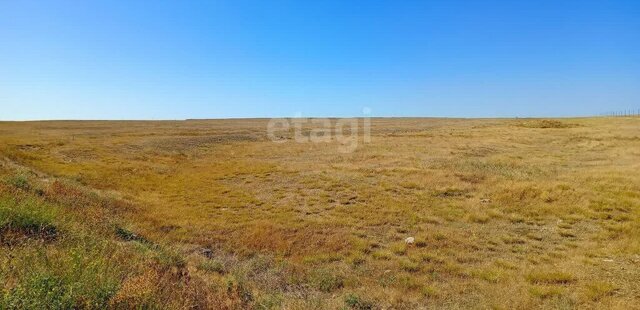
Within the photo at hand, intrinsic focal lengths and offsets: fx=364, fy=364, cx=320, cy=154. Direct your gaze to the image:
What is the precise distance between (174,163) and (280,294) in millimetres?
29857

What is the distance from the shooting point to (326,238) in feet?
42.0

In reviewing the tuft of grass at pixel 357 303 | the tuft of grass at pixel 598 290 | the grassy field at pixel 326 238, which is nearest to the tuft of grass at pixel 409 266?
the grassy field at pixel 326 238

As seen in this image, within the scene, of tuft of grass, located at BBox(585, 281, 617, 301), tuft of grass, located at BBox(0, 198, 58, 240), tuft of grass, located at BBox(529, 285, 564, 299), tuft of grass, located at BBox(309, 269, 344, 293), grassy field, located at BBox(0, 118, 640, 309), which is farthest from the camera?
tuft of grass, located at BBox(309, 269, 344, 293)

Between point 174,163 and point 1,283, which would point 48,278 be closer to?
point 1,283

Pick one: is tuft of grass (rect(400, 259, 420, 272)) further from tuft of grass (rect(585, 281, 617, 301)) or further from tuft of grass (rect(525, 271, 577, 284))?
tuft of grass (rect(585, 281, 617, 301))

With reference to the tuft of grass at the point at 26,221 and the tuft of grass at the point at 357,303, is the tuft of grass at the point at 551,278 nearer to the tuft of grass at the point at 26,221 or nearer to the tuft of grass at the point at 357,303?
the tuft of grass at the point at 357,303

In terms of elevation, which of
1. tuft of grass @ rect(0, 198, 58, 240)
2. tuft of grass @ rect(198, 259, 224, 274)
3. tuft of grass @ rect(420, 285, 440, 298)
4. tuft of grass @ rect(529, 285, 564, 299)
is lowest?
tuft of grass @ rect(420, 285, 440, 298)

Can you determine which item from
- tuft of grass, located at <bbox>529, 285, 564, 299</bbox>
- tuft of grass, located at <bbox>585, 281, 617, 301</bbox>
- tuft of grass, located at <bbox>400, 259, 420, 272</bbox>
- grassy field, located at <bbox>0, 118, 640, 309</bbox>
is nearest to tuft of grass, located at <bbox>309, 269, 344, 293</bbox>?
grassy field, located at <bbox>0, 118, 640, 309</bbox>

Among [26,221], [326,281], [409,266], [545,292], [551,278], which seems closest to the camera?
[26,221]

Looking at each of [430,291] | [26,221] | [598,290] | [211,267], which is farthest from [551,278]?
[26,221]

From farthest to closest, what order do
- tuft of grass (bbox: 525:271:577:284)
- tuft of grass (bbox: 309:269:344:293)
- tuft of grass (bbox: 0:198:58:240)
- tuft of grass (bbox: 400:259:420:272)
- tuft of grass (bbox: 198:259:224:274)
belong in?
tuft of grass (bbox: 400:259:420:272)
tuft of grass (bbox: 525:271:577:284)
tuft of grass (bbox: 198:259:224:274)
tuft of grass (bbox: 309:269:344:293)
tuft of grass (bbox: 0:198:58:240)

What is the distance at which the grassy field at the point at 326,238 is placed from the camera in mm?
6070

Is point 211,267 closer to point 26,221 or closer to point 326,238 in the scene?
point 26,221

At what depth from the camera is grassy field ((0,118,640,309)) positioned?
6.07 metres
